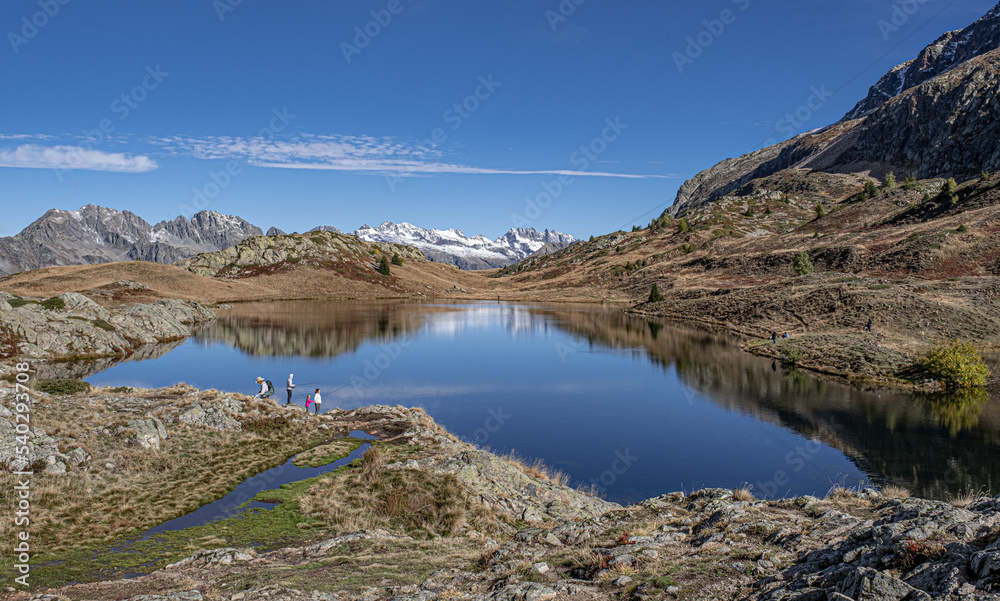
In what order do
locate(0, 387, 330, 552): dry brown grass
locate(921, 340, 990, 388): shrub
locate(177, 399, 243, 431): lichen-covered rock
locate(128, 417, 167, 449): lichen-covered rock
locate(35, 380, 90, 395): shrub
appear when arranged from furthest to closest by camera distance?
1. locate(921, 340, 990, 388): shrub
2. locate(35, 380, 90, 395): shrub
3. locate(177, 399, 243, 431): lichen-covered rock
4. locate(128, 417, 167, 449): lichen-covered rock
5. locate(0, 387, 330, 552): dry brown grass

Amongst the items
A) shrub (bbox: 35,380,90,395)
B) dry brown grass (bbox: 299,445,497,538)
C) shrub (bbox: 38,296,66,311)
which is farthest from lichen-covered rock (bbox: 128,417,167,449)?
shrub (bbox: 38,296,66,311)

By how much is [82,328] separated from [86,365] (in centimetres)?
972

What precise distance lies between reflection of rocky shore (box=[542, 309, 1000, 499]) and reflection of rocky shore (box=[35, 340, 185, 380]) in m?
59.3

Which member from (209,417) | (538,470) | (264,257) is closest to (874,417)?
(538,470)

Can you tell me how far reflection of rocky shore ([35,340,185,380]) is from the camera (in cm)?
4916

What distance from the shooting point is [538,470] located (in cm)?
2720

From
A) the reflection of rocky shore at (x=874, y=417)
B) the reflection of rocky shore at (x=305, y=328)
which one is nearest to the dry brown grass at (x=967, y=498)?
the reflection of rocky shore at (x=874, y=417)

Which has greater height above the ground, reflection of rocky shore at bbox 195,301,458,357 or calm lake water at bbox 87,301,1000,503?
reflection of rocky shore at bbox 195,301,458,357

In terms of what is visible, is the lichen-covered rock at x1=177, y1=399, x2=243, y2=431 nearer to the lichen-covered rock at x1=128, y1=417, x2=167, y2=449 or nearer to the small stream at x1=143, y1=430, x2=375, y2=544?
the lichen-covered rock at x1=128, y1=417, x2=167, y2=449

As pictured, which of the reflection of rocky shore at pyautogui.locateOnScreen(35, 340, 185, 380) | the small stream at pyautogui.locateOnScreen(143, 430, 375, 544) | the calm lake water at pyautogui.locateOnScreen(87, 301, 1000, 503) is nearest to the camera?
the small stream at pyautogui.locateOnScreen(143, 430, 375, 544)

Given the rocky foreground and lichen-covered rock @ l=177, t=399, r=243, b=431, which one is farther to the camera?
A: lichen-covered rock @ l=177, t=399, r=243, b=431

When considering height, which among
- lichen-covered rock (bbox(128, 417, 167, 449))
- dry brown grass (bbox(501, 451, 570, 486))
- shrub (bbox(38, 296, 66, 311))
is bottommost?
dry brown grass (bbox(501, 451, 570, 486))

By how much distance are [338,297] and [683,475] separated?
480ft

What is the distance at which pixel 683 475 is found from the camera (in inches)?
1094
